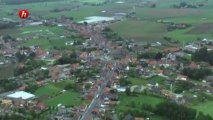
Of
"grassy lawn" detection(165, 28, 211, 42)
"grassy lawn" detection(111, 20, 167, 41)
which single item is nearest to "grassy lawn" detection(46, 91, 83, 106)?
"grassy lawn" detection(165, 28, 211, 42)

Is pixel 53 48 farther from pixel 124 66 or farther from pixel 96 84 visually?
pixel 96 84

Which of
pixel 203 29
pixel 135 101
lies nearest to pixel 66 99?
pixel 135 101

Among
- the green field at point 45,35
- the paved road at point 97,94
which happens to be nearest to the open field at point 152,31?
the green field at point 45,35

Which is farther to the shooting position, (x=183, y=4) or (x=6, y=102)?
(x=183, y=4)

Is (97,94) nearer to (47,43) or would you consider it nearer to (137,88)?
(137,88)

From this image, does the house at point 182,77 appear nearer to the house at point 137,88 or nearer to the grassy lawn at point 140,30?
the house at point 137,88

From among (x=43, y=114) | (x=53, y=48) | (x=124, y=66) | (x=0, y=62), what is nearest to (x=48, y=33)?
(x=53, y=48)

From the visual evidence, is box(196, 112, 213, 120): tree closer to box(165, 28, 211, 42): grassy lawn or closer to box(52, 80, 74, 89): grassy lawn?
box(52, 80, 74, 89): grassy lawn
